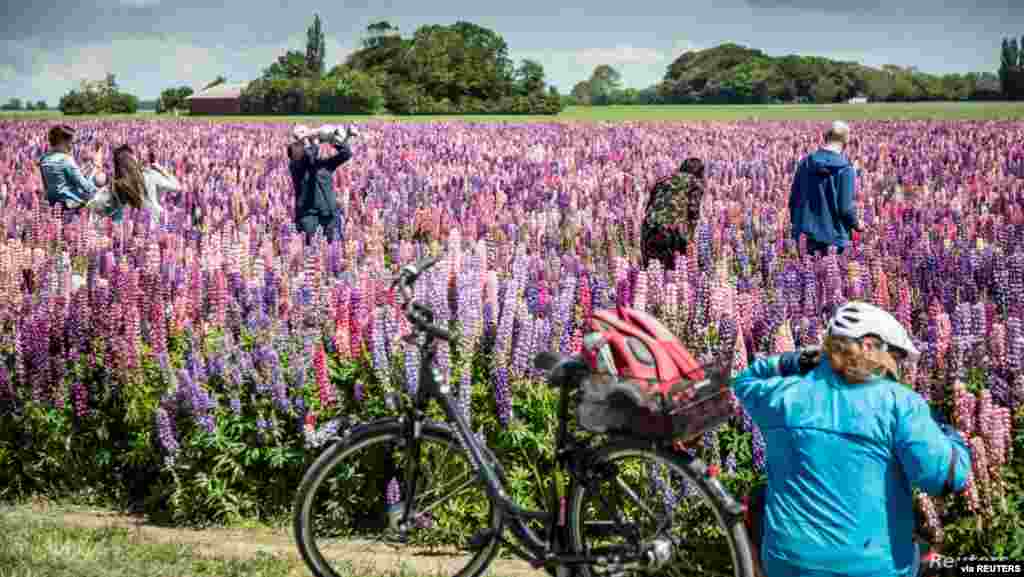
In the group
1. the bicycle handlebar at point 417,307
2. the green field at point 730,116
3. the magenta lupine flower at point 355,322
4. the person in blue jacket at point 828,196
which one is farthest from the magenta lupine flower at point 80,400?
the green field at point 730,116

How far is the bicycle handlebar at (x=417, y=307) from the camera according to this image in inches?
163

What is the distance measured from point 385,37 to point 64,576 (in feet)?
372

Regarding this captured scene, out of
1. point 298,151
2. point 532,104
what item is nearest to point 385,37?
point 532,104

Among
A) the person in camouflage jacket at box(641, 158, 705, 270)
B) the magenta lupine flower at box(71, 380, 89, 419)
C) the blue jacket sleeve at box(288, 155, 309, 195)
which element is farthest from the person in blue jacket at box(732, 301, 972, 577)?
the blue jacket sleeve at box(288, 155, 309, 195)

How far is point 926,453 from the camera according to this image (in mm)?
3209

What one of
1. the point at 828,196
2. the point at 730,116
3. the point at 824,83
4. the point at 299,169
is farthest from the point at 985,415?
the point at 824,83

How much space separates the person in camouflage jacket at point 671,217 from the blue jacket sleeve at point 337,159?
121 inches

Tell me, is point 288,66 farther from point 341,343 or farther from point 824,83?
point 341,343

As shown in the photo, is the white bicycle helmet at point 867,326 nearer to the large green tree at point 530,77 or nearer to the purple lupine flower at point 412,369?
the purple lupine flower at point 412,369

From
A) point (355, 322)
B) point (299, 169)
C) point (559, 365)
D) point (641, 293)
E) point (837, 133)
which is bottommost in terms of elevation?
point (355, 322)

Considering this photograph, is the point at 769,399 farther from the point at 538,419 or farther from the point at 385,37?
the point at 385,37

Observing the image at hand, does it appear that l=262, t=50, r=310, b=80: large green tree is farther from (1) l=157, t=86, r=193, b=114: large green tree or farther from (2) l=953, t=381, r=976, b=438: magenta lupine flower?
(2) l=953, t=381, r=976, b=438: magenta lupine flower

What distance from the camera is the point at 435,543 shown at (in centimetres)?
536

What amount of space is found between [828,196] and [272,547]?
6324 mm
